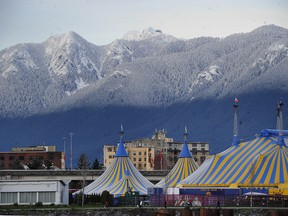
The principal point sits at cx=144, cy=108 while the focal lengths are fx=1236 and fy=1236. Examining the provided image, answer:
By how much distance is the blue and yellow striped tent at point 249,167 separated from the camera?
127m

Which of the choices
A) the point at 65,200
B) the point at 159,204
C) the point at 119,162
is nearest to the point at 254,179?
the point at 159,204

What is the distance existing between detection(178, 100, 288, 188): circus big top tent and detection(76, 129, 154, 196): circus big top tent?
41.2ft

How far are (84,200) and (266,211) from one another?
28801 millimetres

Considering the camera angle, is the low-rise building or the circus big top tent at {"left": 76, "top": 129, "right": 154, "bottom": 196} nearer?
the low-rise building

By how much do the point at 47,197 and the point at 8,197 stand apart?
13.3 feet

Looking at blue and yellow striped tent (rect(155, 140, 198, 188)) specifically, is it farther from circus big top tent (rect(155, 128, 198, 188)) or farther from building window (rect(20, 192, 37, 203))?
building window (rect(20, 192, 37, 203))

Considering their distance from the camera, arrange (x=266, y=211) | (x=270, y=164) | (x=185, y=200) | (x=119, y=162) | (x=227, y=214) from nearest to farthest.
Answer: (x=227, y=214), (x=266, y=211), (x=185, y=200), (x=270, y=164), (x=119, y=162)

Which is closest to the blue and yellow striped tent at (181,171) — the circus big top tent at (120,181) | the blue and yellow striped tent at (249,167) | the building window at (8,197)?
the circus big top tent at (120,181)

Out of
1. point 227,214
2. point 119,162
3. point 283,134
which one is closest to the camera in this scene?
point 227,214

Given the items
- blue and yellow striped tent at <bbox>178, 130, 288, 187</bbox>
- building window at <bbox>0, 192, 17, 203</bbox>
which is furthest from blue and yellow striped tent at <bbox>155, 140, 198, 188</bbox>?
building window at <bbox>0, 192, 17, 203</bbox>

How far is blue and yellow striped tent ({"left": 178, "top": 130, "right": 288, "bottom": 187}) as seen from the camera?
12675 centimetres

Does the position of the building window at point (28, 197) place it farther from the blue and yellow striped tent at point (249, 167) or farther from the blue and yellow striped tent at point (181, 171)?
the blue and yellow striped tent at point (181, 171)

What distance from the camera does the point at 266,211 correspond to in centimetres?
11012

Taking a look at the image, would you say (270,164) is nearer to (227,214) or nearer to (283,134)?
(283,134)
